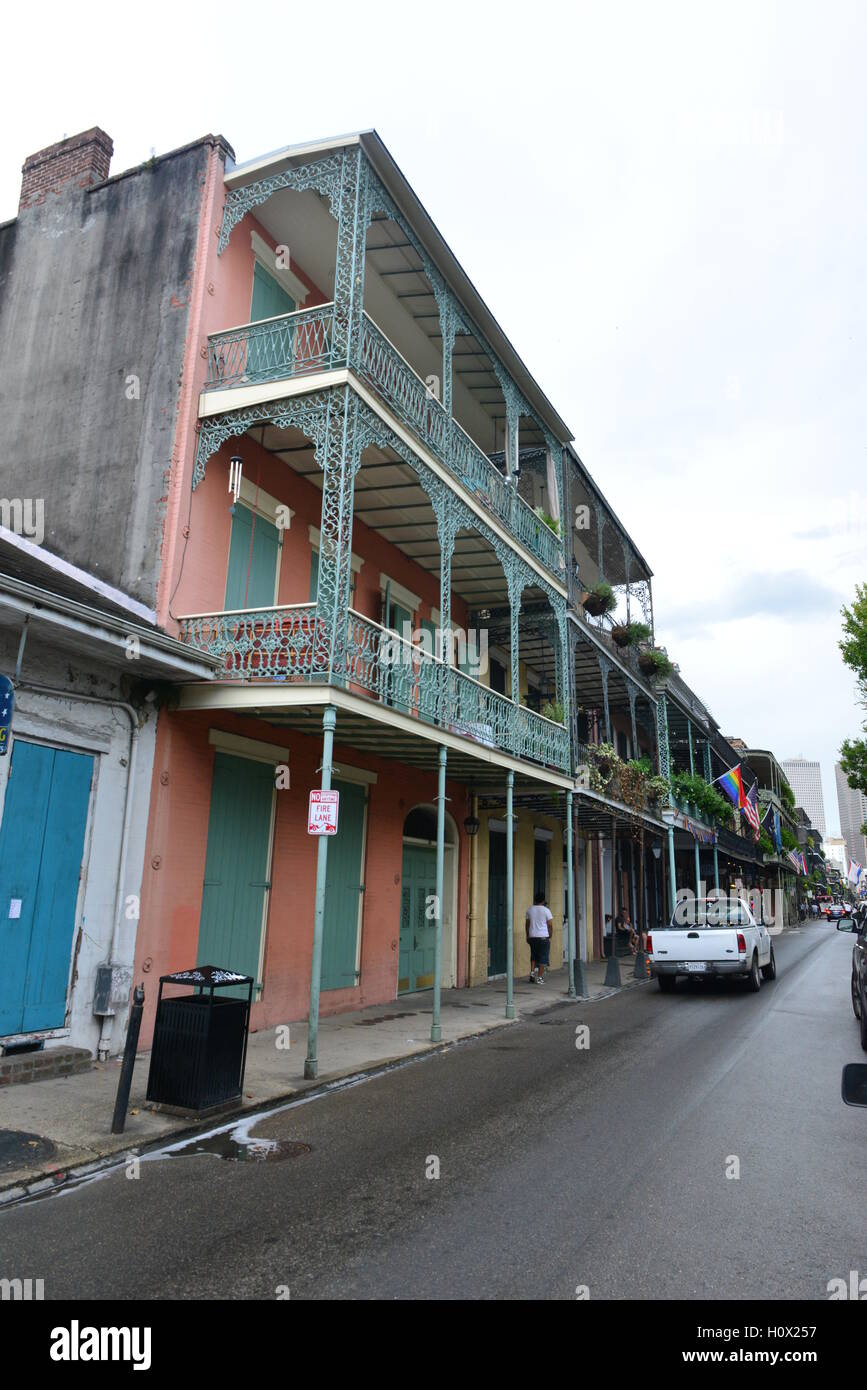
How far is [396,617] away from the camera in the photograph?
47.1ft

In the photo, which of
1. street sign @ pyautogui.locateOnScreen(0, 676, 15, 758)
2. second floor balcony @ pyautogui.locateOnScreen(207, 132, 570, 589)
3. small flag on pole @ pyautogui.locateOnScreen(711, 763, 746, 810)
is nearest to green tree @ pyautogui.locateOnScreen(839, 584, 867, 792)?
small flag on pole @ pyautogui.locateOnScreen(711, 763, 746, 810)

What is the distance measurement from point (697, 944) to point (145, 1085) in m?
9.97

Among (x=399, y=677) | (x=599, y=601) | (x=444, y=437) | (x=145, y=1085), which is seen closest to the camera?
(x=145, y=1085)

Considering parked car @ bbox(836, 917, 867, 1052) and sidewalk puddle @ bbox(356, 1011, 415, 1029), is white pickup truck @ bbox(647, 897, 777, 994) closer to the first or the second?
parked car @ bbox(836, 917, 867, 1052)

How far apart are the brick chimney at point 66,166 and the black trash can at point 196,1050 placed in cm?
1127

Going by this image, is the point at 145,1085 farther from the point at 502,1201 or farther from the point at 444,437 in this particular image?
the point at 444,437

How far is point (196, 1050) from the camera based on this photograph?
661cm

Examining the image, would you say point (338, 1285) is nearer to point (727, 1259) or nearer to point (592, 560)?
point (727, 1259)

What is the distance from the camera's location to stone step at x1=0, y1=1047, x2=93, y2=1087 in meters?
7.27

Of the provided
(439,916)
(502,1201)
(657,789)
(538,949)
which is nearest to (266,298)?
(439,916)

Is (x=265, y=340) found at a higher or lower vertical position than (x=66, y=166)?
lower

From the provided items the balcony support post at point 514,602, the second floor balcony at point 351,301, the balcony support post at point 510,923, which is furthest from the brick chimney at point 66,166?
the balcony support post at point 510,923

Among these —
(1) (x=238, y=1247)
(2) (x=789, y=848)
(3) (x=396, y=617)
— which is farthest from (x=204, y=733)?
(2) (x=789, y=848)
